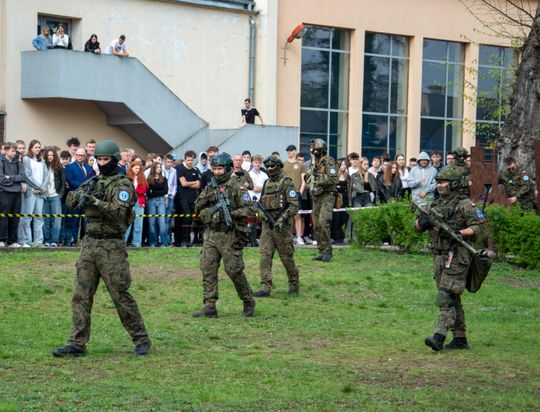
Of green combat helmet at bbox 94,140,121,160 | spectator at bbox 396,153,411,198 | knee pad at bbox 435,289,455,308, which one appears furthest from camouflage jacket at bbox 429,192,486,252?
spectator at bbox 396,153,411,198

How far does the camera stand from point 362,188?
82.8 ft

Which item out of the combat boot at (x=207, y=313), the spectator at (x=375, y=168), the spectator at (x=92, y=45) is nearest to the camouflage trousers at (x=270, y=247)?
the combat boot at (x=207, y=313)

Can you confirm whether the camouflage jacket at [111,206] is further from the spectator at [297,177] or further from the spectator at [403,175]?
the spectator at [403,175]

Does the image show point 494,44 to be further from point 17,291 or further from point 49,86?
point 17,291

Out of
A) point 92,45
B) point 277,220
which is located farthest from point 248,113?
point 277,220

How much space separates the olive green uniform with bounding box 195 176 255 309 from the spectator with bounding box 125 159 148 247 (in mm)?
7581

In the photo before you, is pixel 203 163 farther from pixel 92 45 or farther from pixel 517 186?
pixel 517 186

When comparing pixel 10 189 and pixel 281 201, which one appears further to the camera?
pixel 10 189

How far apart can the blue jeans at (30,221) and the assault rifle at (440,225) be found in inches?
410

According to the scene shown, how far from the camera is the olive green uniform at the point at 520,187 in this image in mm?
22359

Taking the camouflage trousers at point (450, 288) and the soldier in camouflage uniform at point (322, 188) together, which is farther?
the soldier in camouflage uniform at point (322, 188)

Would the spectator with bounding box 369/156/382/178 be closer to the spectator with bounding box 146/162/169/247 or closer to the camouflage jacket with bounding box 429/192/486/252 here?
the spectator with bounding box 146/162/169/247

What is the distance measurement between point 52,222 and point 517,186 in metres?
9.18

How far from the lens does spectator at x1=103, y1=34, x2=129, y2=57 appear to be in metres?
28.3
